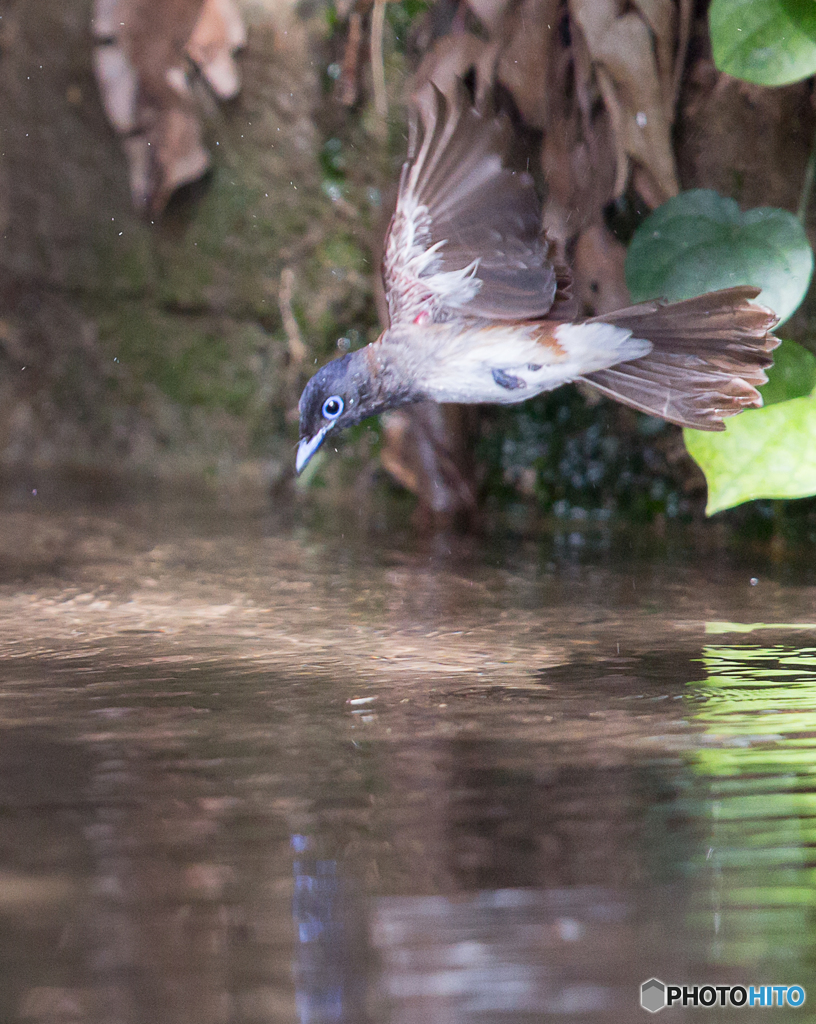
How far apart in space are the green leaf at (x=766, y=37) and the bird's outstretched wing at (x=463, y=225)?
49 cm

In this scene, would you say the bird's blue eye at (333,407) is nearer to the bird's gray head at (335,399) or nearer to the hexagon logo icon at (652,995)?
the bird's gray head at (335,399)

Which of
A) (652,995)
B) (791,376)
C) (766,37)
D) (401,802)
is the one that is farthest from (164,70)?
(652,995)

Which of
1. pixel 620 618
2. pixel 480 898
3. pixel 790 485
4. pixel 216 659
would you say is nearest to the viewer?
pixel 480 898

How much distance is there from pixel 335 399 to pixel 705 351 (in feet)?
1.72

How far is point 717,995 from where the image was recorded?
62 centimetres

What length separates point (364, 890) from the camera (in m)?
0.73

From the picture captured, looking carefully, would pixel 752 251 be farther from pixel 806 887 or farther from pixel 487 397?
pixel 806 887

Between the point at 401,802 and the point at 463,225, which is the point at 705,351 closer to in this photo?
the point at 463,225

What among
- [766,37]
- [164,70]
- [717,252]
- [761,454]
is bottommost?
[761,454]

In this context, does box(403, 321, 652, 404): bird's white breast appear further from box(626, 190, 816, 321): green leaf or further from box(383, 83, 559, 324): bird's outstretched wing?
box(626, 190, 816, 321): green leaf

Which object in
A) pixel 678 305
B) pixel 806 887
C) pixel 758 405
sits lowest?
pixel 806 887

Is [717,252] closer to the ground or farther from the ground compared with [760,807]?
farther from the ground

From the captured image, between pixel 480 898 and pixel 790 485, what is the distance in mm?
1171

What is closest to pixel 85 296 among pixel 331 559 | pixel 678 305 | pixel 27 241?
pixel 27 241
